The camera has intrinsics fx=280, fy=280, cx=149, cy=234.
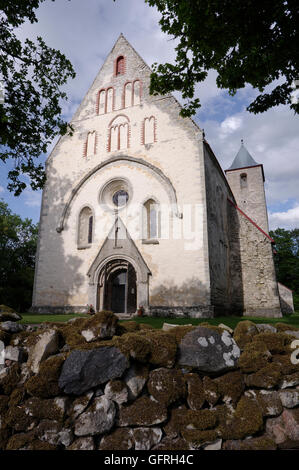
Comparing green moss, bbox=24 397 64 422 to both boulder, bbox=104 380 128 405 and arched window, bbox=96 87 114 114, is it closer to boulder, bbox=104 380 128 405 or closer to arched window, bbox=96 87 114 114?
boulder, bbox=104 380 128 405

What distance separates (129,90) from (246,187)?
2214 cm

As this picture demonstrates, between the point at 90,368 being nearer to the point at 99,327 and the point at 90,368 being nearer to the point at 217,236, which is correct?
the point at 99,327

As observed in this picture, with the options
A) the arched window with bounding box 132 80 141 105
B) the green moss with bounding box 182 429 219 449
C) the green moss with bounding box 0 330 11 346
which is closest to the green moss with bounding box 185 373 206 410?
the green moss with bounding box 182 429 219 449

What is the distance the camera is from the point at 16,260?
27.3 metres

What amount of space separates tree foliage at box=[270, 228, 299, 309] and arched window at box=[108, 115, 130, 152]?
35428mm

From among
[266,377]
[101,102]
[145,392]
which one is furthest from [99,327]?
[101,102]

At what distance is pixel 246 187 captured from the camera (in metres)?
34.9

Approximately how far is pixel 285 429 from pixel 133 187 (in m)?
14.1

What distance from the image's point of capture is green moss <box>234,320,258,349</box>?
3.62 metres

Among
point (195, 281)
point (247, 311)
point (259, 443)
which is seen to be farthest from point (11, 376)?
point (247, 311)

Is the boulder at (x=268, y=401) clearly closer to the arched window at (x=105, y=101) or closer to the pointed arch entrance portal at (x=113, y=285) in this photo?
the pointed arch entrance portal at (x=113, y=285)

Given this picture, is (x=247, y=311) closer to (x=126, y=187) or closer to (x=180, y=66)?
(x=126, y=187)

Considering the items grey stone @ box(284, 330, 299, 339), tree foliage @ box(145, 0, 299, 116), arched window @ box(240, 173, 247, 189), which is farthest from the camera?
arched window @ box(240, 173, 247, 189)

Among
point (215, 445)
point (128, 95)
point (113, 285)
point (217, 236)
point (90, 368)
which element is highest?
point (128, 95)
